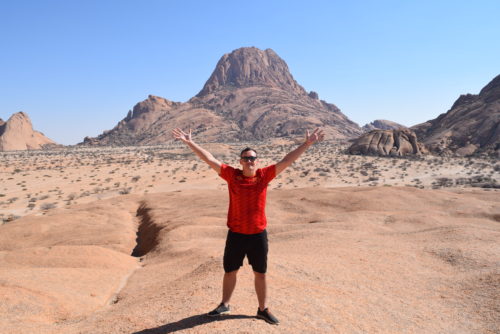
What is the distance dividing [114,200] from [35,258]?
10.0 m

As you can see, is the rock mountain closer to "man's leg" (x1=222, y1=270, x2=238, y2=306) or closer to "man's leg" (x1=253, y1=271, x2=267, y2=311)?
"man's leg" (x1=222, y1=270, x2=238, y2=306)

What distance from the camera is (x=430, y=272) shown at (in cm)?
665

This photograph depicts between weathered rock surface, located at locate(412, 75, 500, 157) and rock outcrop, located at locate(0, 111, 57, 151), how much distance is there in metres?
90.0

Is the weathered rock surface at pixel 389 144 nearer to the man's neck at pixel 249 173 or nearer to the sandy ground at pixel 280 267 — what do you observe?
the sandy ground at pixel 280 267

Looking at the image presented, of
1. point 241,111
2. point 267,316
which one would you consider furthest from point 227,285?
point 241,111

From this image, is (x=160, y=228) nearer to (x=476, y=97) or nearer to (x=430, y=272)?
(x=430, y=272)

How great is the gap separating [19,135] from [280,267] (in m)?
107

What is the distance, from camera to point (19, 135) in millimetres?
93062

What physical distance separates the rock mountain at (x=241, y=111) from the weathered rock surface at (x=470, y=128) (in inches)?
1725

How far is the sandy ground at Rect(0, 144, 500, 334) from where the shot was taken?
14.6ft

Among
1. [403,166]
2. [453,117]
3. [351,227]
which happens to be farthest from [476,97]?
[351,227]

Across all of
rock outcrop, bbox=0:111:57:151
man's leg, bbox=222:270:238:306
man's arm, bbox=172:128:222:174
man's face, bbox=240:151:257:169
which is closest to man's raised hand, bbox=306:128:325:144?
man's face, bbox=240:151:257:169

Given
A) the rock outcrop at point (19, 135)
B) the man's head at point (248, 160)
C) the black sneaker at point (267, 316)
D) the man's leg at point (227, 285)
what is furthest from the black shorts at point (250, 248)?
the rock outcrop at point (19, 135)

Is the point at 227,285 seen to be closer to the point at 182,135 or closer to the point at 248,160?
the point at 248,160
